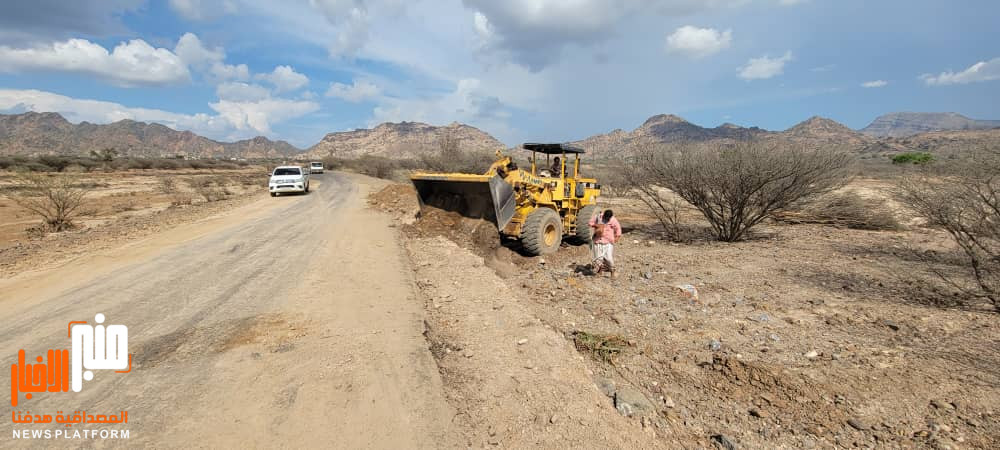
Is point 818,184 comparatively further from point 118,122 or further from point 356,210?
point 118,122

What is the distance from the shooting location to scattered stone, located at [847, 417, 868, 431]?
323cm

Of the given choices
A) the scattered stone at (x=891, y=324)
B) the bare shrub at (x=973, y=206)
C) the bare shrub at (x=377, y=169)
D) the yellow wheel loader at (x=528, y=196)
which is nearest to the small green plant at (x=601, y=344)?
the scattered stone at (x=891, y=324)

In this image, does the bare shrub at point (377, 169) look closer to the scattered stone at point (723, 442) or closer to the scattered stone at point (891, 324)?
the scattered stone at point (891, 324)

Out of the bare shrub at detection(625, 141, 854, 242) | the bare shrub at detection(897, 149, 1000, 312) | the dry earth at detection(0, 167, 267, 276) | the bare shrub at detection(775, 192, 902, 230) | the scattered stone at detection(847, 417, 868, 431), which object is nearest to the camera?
the scattered stone at detection(847, 417, 868, 431)

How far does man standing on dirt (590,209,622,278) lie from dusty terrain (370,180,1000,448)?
1.11ft

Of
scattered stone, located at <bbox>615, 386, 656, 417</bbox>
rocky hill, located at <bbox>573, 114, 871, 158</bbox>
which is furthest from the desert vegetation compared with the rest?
rocky hill, located at <bbox>573, 114, 871, 158</bbox>

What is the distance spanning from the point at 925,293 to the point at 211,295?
32.3 feet

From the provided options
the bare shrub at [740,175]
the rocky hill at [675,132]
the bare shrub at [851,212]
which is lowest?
the bare shrub at [851,212]

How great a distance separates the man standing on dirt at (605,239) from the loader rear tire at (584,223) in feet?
8.36

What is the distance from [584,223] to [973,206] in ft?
19.9

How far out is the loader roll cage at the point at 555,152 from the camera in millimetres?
9422

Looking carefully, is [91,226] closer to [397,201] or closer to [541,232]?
[397,201]

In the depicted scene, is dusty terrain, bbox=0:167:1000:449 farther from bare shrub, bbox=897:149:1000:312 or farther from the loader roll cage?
the loader roll cage

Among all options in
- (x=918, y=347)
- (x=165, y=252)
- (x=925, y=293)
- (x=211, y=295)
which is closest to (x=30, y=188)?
(x=165, y=252)
